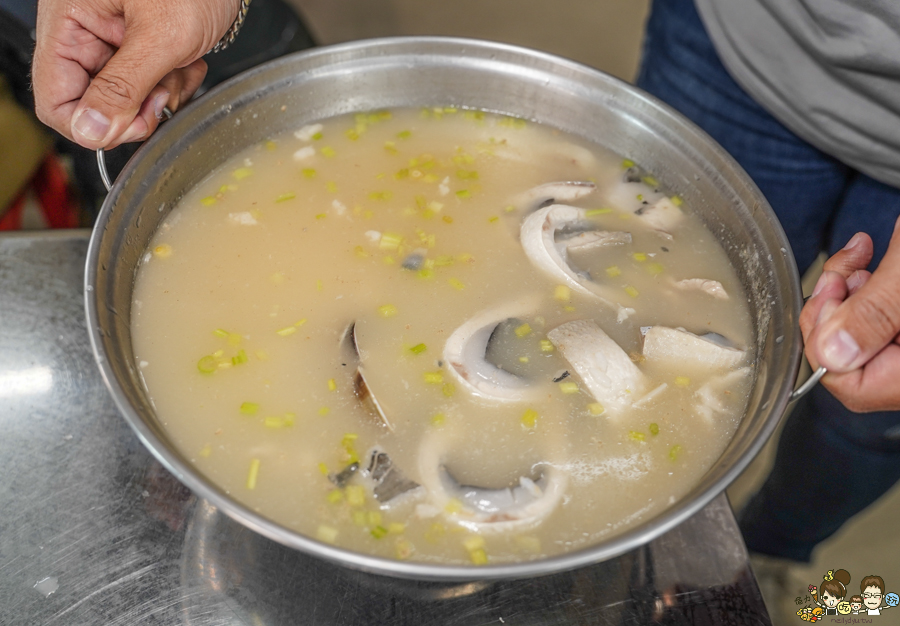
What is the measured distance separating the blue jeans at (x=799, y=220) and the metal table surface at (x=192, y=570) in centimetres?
103

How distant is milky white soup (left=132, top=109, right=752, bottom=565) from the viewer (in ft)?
4.21

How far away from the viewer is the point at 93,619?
129 centimetres

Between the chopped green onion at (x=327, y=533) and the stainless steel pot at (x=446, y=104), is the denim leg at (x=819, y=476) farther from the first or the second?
the chopped green onion at (x=327, y=533)

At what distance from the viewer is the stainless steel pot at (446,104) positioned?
1059 mm

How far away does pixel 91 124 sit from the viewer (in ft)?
4.47

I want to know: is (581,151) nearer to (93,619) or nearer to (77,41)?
(77,41)

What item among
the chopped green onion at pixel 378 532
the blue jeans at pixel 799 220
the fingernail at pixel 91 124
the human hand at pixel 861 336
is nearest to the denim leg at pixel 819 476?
the blue jeans at pixel 799 220

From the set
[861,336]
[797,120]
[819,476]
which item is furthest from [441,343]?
[819,476]

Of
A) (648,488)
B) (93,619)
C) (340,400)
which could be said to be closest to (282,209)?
(340,400)

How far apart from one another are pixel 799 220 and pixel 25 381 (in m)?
2.22

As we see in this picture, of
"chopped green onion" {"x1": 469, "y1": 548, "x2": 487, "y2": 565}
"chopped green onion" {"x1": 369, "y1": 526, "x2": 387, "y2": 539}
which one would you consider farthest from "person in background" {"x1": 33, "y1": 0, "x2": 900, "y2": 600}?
"chopped green onion" {"x1": 369, "y1": 526, "x2": 387, "y2": 539}

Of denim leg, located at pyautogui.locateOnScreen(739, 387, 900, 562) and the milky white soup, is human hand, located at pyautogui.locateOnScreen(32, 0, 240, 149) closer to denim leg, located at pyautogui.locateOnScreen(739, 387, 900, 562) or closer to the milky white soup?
the milky white soup

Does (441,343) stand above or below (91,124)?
below

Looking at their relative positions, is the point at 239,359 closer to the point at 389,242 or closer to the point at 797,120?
the point at 389,242
